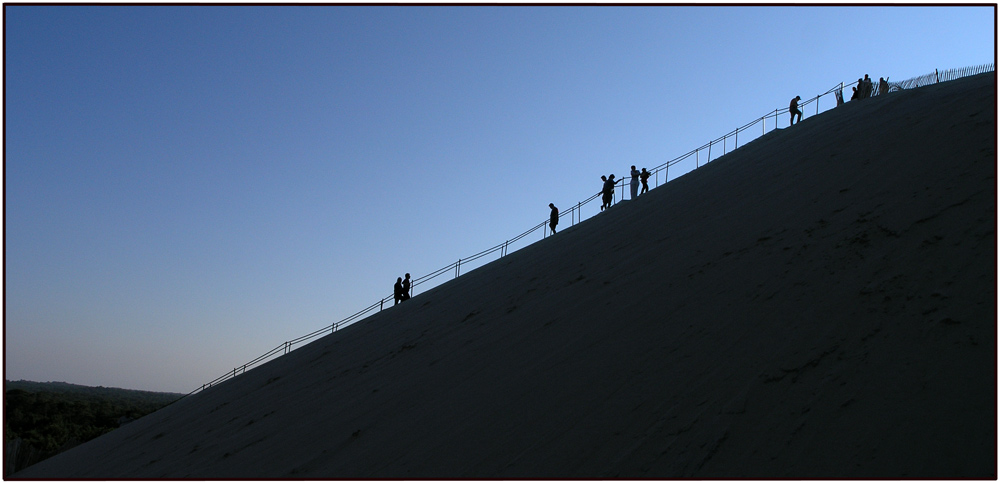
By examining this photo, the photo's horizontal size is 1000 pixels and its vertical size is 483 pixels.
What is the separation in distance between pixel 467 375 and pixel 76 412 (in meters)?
35.5

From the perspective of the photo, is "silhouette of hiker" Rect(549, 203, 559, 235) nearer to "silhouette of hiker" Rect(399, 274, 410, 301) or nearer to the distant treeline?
"silhouette of hiker" Rect(399, 274, 410, 301)

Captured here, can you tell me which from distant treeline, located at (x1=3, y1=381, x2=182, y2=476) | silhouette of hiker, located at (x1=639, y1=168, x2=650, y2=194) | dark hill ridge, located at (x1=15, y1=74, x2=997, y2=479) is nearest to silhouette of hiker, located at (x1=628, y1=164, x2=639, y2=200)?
silhouette of hiker, located at (x1=639, y1=168, x2=650, y2=194)

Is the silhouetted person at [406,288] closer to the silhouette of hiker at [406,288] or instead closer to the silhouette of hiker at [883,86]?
the silhouette of hiker at [406,288]

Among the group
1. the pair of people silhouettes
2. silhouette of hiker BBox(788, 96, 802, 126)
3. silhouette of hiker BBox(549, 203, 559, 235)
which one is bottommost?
the pair of people silhouettes

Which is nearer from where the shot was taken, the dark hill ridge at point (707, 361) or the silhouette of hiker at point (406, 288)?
the dark hill ridge at point (707, 361)

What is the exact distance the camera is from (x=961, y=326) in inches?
239

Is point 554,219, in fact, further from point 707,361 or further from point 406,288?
point 707,361

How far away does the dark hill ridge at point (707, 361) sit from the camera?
17.9 ft

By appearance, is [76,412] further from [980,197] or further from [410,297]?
[980,197]

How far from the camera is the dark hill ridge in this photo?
5.44 meters

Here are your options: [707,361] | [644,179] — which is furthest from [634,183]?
[707,361]

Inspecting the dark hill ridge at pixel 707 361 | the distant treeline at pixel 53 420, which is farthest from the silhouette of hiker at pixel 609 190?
the distant treeline at pixel 53 420

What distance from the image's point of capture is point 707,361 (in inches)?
274

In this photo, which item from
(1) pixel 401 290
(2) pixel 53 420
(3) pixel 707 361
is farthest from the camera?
(2) pixel 53 420
